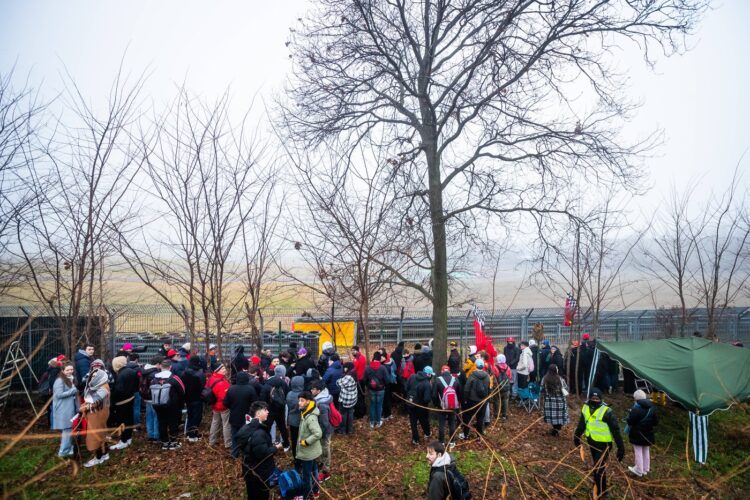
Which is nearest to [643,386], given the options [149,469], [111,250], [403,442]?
[403,442]

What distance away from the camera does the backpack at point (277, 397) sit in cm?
Result: 773

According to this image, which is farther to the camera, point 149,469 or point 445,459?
point 149,469

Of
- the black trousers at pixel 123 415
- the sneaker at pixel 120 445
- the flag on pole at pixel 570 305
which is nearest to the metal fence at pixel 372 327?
the flag on pole at pixel 570 305

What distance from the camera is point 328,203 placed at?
31.1 feet

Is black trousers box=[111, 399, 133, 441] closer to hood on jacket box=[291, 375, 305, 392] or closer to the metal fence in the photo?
hood on jacket box=[291, 375, 305, 392]

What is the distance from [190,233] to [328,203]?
2907mm

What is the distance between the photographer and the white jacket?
1066 centimetres

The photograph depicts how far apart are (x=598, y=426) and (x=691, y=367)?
3.96 metres

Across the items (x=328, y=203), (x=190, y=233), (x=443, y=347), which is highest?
(x=328, y=203)

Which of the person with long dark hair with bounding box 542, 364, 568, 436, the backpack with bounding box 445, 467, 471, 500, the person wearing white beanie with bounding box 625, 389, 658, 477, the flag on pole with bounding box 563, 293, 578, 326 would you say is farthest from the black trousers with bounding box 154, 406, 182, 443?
the flag on pole with bounding box 563, 293, 578, 326

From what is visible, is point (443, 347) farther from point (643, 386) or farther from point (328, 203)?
point (643, 386)

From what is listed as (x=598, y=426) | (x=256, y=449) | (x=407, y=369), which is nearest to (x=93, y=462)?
(x=256, y=449)

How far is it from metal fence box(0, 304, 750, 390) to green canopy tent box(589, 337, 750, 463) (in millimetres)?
1971

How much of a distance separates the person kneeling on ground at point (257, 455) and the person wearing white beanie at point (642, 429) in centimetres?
611
